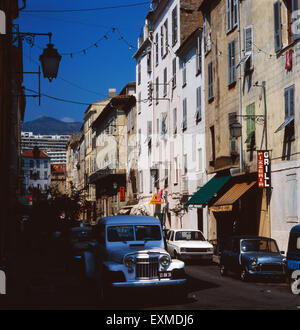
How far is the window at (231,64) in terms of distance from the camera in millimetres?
30178

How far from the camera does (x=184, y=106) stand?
132 feet

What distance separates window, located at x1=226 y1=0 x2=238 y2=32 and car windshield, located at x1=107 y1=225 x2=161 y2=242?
1735cm

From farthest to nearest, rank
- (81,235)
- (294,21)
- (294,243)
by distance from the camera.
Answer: (81,235)
(294,21)
(294,243)

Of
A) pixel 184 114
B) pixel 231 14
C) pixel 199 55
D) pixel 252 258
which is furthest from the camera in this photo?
pixel 184 114

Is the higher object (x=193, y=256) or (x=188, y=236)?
(x=188, y=236)

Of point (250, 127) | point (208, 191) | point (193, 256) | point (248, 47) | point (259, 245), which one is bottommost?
point (193, 256)

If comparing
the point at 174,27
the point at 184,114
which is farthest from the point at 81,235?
the point at 174,27

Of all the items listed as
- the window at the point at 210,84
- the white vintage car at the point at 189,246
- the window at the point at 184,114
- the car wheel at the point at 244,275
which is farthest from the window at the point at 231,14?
the car wheel at the point at 244,275

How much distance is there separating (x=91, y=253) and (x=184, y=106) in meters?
25.4

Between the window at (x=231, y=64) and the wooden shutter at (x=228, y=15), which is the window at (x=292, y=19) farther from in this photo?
the wooden shutter at (x=228, y=15)

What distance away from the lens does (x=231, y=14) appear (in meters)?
30.7

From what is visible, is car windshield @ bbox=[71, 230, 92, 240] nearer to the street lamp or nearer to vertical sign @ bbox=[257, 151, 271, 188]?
vertical sign @ bbox=[257, 151, 271, 188]

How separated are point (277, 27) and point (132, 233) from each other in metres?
13.3

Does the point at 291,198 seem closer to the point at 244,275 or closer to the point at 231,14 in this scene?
the point at 244,275
